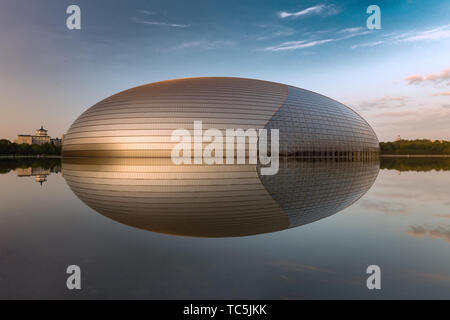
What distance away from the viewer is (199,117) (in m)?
26.2

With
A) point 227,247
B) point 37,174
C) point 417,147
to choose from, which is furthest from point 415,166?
point 417,147

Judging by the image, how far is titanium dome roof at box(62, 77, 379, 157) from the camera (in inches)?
1037

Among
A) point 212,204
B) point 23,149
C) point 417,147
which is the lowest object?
point 212,204

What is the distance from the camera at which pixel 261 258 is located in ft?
14.3

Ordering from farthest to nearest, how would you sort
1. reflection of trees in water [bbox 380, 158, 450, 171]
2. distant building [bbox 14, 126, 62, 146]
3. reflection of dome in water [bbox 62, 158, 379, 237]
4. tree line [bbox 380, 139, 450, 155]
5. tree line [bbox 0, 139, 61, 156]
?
1. distant building [bbox 14, 126, 62, 146]
2. tree line [bbox 380, 139, 450, 155]
3. tree line [bbox 0, 139, 61, 156]
4. reflection of trees in water [bbox 380, 158, 450, 171]
5. reflection of dome in water [bbox 62, 158, 379, 237]

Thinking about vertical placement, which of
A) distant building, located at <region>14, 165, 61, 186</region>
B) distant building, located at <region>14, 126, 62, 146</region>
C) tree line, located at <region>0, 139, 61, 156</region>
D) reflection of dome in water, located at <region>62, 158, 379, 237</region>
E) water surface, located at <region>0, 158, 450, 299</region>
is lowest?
water surface, located at <region>0, 158, 450, 299</region>

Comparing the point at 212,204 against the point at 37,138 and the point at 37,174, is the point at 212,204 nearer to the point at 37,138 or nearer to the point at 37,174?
the point at 37,174

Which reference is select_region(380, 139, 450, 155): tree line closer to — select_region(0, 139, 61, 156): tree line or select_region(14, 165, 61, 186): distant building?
select_region(14, 165, 61, 186): distant building

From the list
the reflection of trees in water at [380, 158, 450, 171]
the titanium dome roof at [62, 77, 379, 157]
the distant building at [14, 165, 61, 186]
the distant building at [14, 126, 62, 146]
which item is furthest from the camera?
the distant building at [14, 126, 62, 146]

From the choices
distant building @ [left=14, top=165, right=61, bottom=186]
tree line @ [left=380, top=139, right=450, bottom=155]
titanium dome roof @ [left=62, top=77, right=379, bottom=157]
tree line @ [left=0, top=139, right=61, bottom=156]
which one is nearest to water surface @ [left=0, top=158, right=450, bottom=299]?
distant building @ [left=14, top=165, right=61, bottom=186]

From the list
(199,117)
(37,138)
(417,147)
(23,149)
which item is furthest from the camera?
(37,138)

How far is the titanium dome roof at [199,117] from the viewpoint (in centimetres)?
2633

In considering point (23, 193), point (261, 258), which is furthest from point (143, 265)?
point (23, 193)

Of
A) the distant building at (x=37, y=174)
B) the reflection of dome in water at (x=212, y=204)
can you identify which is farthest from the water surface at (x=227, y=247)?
the distant building at (x=37, y=174)
